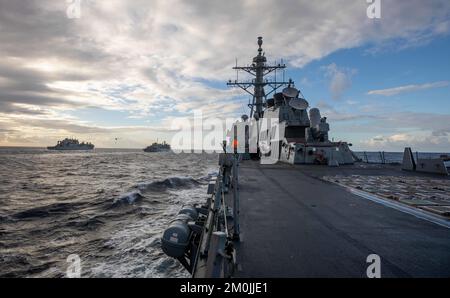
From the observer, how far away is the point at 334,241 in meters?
4.34

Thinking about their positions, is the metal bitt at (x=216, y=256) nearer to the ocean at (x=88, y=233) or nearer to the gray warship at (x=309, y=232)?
the gray warship at (x=309, y=232)

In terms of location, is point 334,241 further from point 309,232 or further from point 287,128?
point 287,128

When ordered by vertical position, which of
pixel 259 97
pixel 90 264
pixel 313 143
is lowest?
pixel 90 264

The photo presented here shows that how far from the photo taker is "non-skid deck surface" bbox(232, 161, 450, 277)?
3354 millimetres

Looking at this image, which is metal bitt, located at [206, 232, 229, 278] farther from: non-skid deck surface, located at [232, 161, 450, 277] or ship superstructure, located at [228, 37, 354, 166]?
ship superstructure, located at [228, 37, 354, 166]

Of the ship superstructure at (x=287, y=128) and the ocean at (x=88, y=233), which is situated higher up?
the ship superstructure at (x=287, y=128)

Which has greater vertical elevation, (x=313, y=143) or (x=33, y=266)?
(x=313, y=143)

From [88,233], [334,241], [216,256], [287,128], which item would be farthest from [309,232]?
[287,128]

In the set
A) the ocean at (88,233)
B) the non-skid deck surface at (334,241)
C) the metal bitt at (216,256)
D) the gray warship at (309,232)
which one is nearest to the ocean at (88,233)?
the ocean at (88,233)

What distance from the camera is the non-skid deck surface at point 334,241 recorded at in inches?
132
